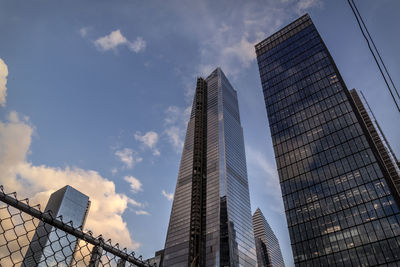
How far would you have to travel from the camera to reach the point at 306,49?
359 feet

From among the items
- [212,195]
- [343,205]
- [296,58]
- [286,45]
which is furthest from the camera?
[286,45]

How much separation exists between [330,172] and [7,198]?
3384 inches

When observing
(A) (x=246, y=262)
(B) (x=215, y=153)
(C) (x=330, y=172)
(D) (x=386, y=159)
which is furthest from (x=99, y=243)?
(D) (x=386, y=159)

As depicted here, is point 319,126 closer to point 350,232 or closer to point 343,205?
point 343,205

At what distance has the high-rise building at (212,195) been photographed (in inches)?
3784

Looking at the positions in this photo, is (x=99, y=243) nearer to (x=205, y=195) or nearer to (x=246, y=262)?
(x=246, y=262)

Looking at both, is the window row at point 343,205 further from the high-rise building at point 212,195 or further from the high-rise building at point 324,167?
the high-rise building at point 212,195

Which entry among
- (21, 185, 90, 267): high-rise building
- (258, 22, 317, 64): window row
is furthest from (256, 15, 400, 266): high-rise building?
(21, 185, 90, 267): high-rise building

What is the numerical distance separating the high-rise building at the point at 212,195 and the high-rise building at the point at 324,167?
23165 mm

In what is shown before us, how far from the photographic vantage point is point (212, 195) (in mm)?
111750

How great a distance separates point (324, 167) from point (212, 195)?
44891 millimetres

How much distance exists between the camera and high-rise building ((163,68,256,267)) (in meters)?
96.1

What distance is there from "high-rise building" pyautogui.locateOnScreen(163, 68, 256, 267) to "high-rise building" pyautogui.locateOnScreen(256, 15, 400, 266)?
2316 centimetres

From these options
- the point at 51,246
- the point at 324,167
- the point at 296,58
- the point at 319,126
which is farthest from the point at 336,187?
the point at 51,246
